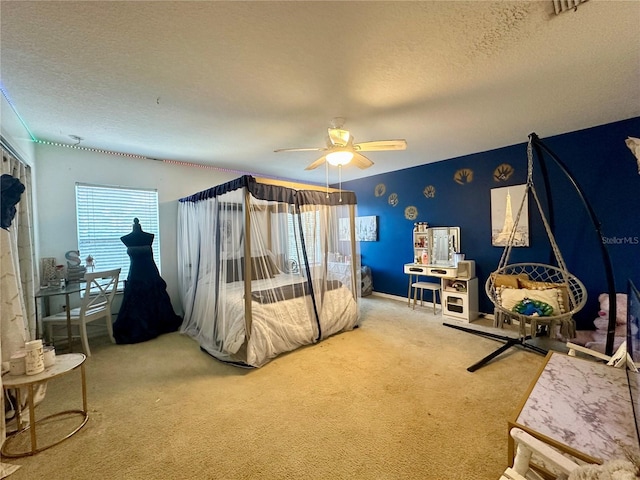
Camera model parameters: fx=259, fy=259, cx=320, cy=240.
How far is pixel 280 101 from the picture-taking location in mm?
2305

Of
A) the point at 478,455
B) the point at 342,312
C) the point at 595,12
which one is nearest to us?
the point at 595,12

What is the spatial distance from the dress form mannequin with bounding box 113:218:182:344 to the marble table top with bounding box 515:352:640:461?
3988 millimetres

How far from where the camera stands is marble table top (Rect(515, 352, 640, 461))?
3.44ft

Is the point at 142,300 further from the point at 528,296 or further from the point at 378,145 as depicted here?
the point at 528,296

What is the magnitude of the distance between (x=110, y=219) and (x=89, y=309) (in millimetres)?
1309

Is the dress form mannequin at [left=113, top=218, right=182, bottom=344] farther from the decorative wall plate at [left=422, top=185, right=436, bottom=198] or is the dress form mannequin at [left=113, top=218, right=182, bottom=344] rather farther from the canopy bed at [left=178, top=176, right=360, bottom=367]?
the decorative wall plate at [left=422, top=185, right=436, bottom=198]

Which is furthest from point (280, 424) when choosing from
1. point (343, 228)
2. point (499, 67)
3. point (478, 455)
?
point (499, 67)

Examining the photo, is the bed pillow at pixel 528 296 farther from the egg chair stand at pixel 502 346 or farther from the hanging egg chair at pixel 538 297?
the egg chair stand at pixel 502 346

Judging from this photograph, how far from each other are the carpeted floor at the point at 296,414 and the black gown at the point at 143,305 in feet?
0.99

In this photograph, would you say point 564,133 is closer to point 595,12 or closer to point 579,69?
point 579,69

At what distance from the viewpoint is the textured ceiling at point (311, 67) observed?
1.40 m

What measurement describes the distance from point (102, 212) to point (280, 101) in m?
3.12

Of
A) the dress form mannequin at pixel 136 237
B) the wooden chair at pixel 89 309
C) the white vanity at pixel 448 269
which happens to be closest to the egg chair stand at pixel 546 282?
the white vanity at pixel 448 269

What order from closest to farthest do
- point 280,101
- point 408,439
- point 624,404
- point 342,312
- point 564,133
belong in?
point 624,404 < point 408,439 < point 280,101 < point 564,133 < point 342,312
